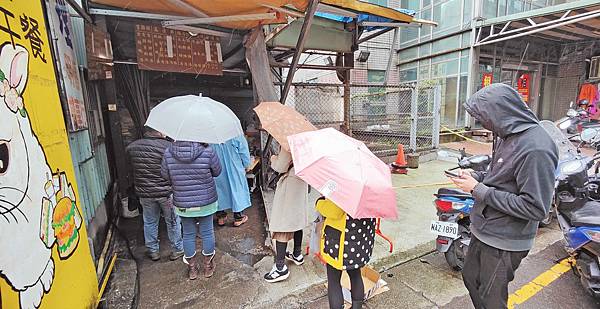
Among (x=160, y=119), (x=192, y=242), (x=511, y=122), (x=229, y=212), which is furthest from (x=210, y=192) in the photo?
(x=511, y=122)

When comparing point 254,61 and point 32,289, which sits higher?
point 254,61

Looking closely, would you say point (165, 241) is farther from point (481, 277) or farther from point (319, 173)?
point (481, 277)

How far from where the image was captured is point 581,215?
2.74 m

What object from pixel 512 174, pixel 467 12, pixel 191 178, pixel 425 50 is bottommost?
pixel 191 178

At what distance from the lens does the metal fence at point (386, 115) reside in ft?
23.0

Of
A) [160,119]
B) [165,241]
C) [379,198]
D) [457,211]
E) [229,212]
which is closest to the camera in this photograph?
[379,198]

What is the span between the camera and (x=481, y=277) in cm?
198

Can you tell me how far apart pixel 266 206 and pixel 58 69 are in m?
3.21

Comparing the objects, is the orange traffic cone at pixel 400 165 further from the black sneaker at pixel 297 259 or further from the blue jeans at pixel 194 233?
the blue jeans at pixel 194 233

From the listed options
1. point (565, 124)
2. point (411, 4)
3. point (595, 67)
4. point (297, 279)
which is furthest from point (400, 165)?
point (595, 67)

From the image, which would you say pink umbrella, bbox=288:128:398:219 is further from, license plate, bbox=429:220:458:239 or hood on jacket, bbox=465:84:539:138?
license plate, bbox=429:220:458:239

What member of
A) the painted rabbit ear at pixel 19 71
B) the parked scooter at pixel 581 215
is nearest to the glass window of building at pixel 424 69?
the parked scooter at pixel 581 215

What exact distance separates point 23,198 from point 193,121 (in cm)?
146

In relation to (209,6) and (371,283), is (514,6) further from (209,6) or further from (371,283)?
(371,283)
